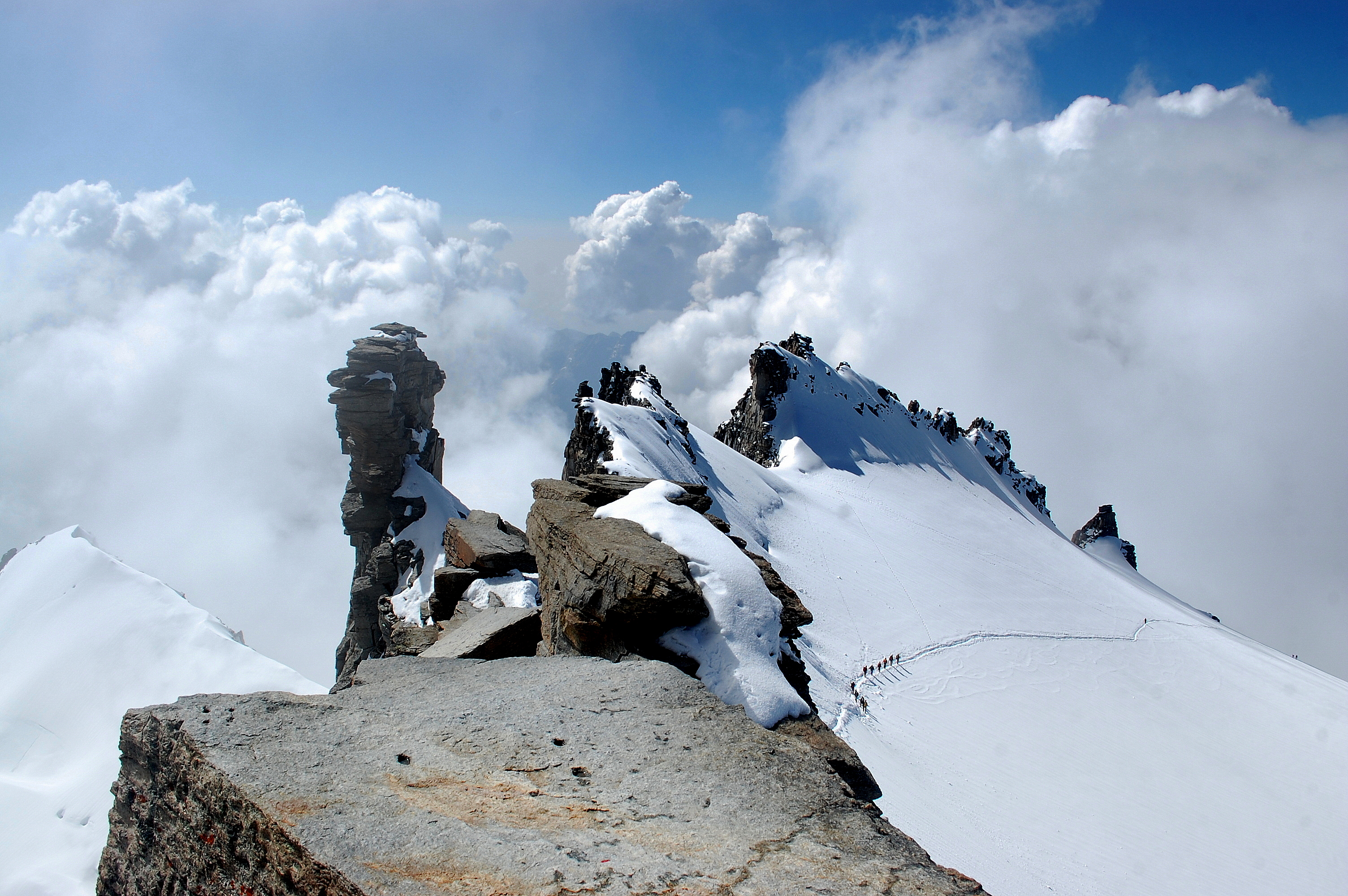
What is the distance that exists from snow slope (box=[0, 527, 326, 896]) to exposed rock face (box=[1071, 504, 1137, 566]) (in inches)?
3773

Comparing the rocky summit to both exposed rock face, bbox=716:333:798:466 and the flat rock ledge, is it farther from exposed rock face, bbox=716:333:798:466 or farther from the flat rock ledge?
exposed rock face, bbox=716:333:798:466

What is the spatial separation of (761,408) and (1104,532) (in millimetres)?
62128

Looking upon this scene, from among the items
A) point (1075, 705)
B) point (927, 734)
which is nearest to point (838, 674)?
→ point (927, 734)

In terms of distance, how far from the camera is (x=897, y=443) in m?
60.9

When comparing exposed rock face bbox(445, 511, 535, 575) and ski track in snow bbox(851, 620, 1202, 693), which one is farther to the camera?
ski track in snow bbox(851, 620, 1202, 693)

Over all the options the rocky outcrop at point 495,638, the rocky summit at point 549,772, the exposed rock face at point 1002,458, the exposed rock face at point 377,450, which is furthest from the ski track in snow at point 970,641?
the exposed rock face at point 1002,458

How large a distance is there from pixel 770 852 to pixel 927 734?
68.2ft

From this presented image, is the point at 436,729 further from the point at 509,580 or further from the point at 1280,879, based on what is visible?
the point at 1280,879

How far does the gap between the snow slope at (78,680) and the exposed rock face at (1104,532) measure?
95846mm

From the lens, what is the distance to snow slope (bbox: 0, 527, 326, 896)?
2180 centimetres

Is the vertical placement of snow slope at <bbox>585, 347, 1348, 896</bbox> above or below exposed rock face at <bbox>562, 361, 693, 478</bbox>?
below

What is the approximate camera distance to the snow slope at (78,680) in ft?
71.5

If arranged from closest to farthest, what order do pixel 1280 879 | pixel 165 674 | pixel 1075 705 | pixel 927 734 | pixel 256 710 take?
pixel 256 710 → pixel 1280 879 → pixel 927 734 → pixel 1075 705 → pixel 165 674

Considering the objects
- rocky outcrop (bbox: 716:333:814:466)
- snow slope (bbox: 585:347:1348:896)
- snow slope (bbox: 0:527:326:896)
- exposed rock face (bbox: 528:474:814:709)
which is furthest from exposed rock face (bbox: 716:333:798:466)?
exposed rock face (bbox: 528:474:814:709)
